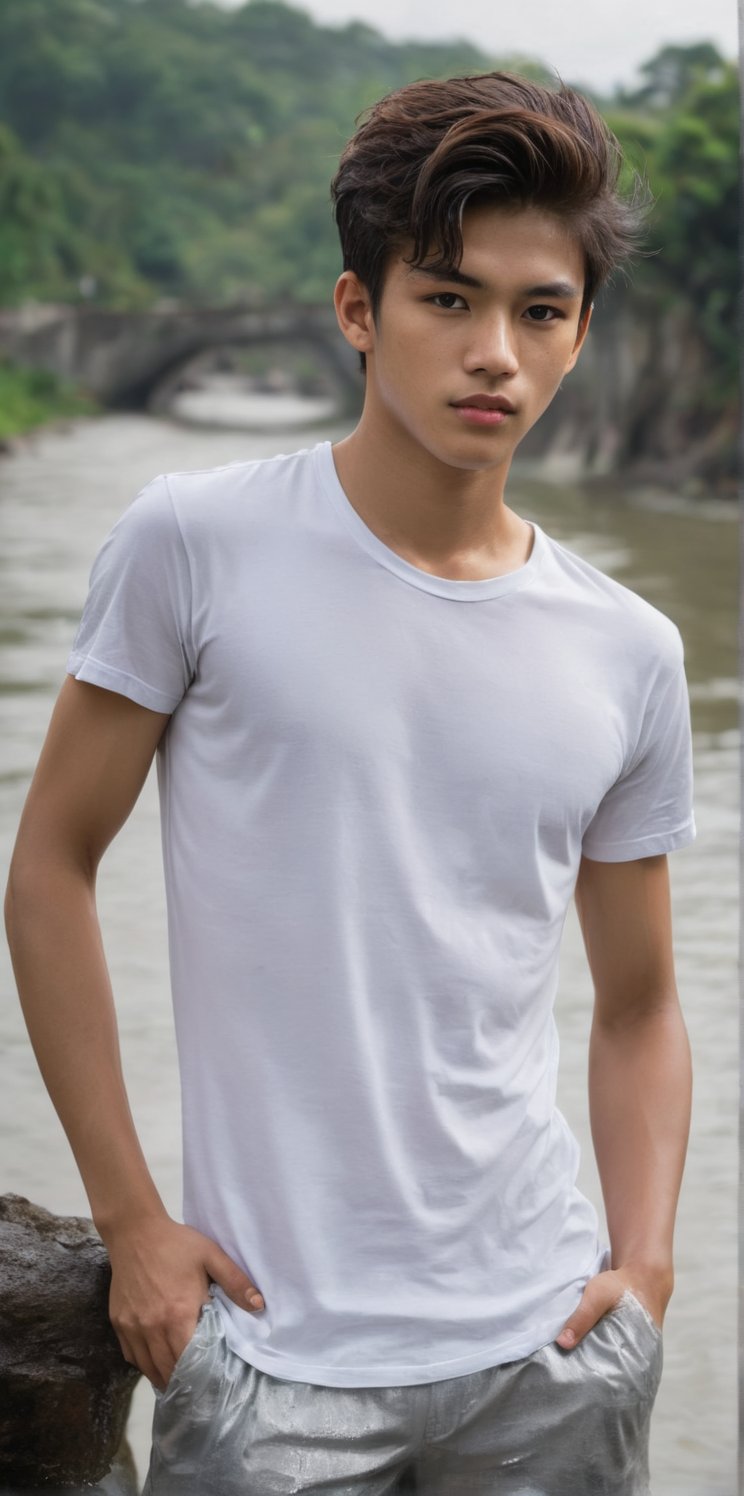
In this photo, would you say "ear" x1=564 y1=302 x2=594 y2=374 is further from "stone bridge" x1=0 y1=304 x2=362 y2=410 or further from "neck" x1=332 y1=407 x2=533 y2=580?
"stone bridge" x1=0 y1=304 x2=362 y2=410

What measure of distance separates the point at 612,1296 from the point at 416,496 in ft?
1.25

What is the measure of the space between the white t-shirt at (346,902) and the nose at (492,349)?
0.09 m

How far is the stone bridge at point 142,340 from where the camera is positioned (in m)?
16.2

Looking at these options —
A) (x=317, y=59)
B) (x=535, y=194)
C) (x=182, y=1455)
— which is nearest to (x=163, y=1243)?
(x=182, y=1455)

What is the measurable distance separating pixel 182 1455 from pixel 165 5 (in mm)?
21814

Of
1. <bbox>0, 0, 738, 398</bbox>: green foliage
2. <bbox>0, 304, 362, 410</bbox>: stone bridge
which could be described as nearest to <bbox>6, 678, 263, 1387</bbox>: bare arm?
<bbox>0, 0, 738, 398</bbox>: green foliage

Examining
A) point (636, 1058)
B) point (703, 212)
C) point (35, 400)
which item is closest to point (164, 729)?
point (636, 1058)

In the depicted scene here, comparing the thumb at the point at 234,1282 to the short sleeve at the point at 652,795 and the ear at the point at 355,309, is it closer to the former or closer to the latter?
the short sleeve at the point at 652,795

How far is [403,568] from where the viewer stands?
0.86m

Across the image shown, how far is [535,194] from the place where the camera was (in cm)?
83

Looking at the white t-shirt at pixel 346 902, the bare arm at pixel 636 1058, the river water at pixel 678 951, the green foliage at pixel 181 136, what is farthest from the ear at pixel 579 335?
the green foliage at pixel 181 136

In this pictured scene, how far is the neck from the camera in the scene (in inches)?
34.3

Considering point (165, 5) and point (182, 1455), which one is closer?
point (182, 1455)

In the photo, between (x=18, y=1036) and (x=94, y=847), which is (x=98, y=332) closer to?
(x=18, y=1036)
